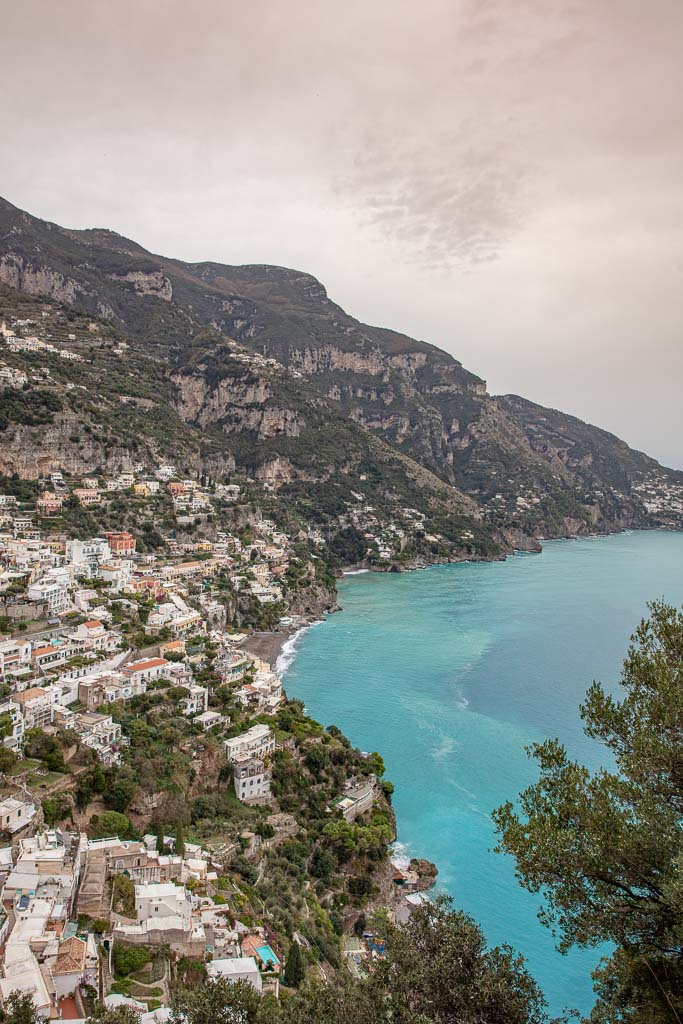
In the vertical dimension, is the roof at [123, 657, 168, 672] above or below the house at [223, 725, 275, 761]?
above

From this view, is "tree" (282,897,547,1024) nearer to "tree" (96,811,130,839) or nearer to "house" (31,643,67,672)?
"tree" (96,811,130,839)

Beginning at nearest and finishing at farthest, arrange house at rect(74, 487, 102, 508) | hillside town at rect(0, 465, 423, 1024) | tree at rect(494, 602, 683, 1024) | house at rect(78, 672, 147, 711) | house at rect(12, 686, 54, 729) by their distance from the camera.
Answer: tree at rect(494, 602, 683, 1024)
hillside town at rect(0, 465, 423, 1024)
house at rect(12, 686, 54, 729)
house at rect(78, 672, 147, 711)
house at rect(74, 487, 102, 508)

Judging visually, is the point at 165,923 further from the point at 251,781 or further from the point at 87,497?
the point at 87,497

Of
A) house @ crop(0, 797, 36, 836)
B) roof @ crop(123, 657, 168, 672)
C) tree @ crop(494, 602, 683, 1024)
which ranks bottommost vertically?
house @ crop(0, 797, 36, 836)

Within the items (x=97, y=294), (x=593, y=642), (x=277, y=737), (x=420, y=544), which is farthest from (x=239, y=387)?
(x=277, y=737)

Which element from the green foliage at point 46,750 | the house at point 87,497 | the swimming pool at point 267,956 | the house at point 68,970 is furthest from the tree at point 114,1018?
the house at point 87,497

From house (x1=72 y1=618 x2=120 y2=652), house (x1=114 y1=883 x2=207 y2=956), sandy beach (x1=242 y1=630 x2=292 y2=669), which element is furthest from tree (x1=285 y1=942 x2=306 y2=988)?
sandy beach (x1=242 y1=630 x2=292 y2=669)
